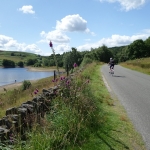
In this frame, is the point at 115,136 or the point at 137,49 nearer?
the point at 115,136

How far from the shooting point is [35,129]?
14.6ft

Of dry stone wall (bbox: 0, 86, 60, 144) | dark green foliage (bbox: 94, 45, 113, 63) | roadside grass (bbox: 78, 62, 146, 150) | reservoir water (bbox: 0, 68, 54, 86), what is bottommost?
reservoir water (bbox: 0, 68, 54, 86)

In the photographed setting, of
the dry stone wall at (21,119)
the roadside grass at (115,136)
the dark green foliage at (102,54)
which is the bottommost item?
the roadside grass at (115,136)

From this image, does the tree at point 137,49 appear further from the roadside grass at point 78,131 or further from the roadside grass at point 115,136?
the roadside grass at point 78,131

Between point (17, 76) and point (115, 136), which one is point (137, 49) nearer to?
point (17, 76)

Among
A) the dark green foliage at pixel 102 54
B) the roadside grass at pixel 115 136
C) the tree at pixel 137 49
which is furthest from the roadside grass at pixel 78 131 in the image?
the dark green foliage at pixel 102 54

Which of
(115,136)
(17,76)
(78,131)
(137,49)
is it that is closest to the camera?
(78,131)

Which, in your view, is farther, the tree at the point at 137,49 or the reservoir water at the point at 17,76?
the tree at the point at 137,49

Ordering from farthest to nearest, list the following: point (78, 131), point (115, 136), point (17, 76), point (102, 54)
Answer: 1. point (17, 76)
2. point (102, 54)
3. point (115, 136)
4. point (78, 131)

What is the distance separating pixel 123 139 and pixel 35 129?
2239mm

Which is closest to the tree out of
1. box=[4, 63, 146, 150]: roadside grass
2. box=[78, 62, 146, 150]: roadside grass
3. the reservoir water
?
the reservoir water

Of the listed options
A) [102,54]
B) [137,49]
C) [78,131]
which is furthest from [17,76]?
[78,131]

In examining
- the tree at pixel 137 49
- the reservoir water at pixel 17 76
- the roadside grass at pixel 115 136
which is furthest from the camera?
the tree at pixel 137 49

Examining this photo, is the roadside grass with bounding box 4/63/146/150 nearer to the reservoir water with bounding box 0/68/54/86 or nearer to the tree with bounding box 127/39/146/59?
the reservoir water with bounding box 0/68/54/86
